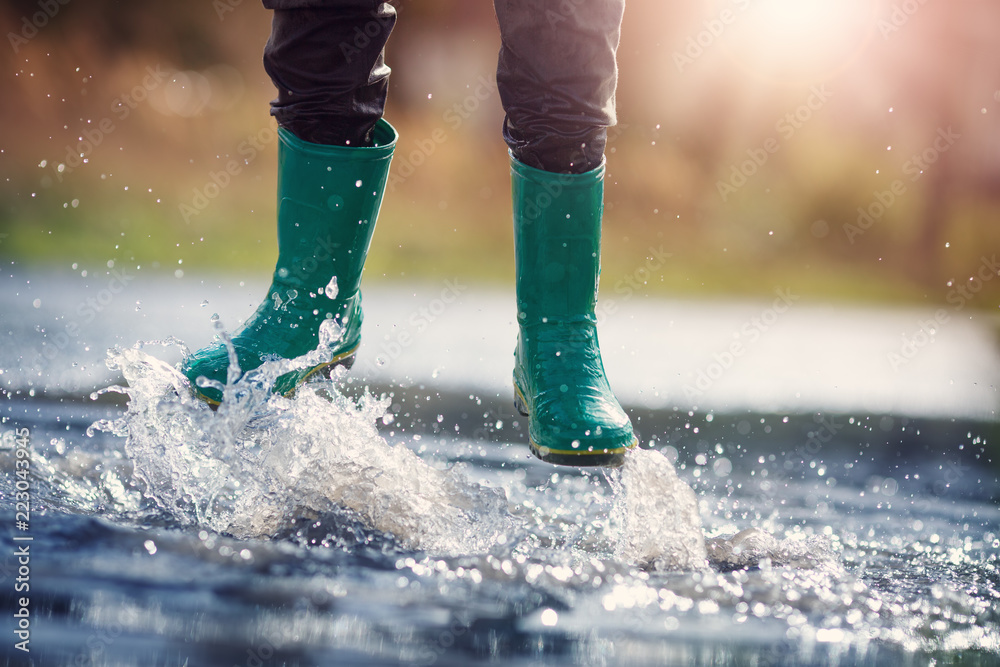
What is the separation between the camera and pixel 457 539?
1.40m

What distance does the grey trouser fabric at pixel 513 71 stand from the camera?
1517 millimetres

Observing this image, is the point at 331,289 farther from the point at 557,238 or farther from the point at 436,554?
the point at 436,554

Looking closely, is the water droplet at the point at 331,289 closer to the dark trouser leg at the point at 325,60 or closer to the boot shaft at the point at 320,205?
the boot shaft at the point at 320,205

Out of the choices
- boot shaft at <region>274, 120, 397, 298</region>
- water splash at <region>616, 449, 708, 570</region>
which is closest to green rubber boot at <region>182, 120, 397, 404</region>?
boot shaft at <region>274, 120, 397, 298</region>

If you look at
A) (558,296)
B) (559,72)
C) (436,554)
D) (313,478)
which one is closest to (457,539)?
(436,554)

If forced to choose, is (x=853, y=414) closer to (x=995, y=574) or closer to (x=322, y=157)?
(x=995, y=574)

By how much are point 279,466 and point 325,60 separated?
62 cm

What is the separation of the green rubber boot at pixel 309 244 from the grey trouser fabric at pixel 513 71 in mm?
40

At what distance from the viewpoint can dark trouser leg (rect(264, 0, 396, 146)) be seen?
1.57 metres

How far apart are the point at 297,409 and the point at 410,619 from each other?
0.59 meters

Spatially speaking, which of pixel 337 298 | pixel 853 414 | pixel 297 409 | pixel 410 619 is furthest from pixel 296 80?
pixel 853 414

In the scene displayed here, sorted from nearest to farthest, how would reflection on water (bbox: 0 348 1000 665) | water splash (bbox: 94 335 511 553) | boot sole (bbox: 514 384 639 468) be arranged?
1. reflection on water (bbox: 0 348 1000 665)
2. water splash (bbox: 94 335 511 553)
3. boot sole (bbox: 514 384 639 468)

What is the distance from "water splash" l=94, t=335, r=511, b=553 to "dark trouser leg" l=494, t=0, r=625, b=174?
1.59 feet

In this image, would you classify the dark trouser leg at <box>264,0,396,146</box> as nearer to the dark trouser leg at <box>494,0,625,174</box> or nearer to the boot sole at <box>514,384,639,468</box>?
the dark trouser leg at <box>494,0,625,174</box>
